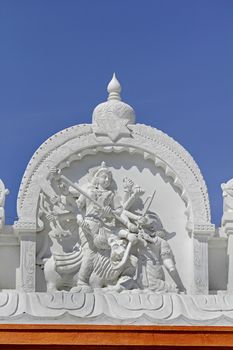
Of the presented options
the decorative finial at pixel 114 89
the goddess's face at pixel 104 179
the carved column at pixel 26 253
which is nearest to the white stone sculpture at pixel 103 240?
the goddess's face at pixel 104 179

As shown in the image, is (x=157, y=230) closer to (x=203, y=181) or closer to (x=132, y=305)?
(x=203, y=181)

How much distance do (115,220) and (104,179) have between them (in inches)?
23.9

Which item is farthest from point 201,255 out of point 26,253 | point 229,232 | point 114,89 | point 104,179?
point 114,89

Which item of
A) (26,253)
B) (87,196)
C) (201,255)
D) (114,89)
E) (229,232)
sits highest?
(114,89)

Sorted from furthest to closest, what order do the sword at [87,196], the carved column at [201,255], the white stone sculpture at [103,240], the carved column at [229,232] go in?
1. the carved column at [229,232]
2. the sword at [87,196]
3. the carved column at [201,255]
4. the white stone sculpture at [103,240]

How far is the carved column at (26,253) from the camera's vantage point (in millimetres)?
18938

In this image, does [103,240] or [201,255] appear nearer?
[103,240]

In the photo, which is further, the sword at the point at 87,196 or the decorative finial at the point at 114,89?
the decorative finial at the point at 114,89

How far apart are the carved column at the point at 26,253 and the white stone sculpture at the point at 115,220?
0.04 ft

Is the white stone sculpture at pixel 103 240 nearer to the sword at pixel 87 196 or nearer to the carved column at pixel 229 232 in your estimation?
the sword at pixel 87 196

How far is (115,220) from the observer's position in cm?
1928

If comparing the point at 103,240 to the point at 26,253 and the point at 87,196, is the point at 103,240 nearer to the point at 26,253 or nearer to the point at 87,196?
the point at 87,196

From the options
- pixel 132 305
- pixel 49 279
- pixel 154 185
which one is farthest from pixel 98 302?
pixel 154 185

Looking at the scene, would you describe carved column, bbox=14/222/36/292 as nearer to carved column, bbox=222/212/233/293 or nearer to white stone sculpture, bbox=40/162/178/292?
white stone sculpture, bbox=40/162/178/292
